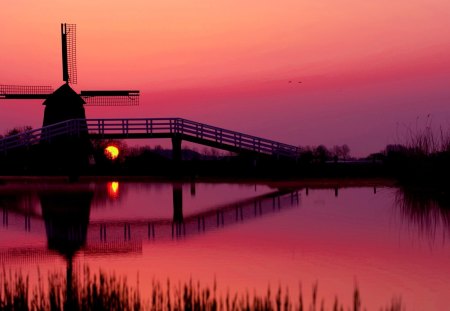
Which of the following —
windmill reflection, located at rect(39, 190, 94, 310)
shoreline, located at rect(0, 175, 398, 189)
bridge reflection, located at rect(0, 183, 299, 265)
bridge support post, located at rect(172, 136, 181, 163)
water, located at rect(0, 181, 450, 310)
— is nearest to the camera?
water, located at rect(0, 181, 450, 310)

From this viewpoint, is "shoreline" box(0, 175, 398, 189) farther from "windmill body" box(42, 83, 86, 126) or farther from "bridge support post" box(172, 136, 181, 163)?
"windmill body" box(42, 83, 86, 126)

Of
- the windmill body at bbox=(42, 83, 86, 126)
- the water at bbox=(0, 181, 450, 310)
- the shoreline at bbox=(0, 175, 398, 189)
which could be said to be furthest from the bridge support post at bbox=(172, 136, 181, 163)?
Result: the water at bbox=(0, 181, 450, 310)

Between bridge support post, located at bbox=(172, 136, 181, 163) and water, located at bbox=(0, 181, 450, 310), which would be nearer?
water, located at bbox=(0, 181, 450, 310)

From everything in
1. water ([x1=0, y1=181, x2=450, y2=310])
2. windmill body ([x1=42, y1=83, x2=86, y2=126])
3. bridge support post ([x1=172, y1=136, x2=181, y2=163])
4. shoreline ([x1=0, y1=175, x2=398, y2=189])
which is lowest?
water ([x1=0, y1=181, x2=450, y2=310])

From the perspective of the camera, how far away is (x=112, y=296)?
9.90 m

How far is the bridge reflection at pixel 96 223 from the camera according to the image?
725 inches

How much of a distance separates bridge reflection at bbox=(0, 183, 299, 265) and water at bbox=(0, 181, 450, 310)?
0.11 feet

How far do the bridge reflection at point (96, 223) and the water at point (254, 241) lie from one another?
34 millimetres

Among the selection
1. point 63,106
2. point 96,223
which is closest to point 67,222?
point 96,223

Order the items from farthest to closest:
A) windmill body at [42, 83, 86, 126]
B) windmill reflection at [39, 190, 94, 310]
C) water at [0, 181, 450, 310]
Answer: windmill body at [42, 83, 86, 126] < windmill reflection at [39, 190, 94, 310] < water at [0, 181, 450, 310]

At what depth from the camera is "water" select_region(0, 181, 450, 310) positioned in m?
13.8

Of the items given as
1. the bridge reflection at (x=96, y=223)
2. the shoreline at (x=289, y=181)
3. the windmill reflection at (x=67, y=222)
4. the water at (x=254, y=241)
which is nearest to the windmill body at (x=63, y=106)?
the shoreline at (x=289, y=181)

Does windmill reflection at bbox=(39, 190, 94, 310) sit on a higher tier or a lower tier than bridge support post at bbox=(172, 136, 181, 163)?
lower

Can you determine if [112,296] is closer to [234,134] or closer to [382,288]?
[382,288]
